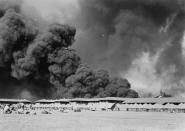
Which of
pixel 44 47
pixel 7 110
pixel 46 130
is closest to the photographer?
pixel 46 130

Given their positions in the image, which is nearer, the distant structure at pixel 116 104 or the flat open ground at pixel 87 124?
the flat open ground at pixel 87 124

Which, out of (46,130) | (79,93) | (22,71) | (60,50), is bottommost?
(46,130)

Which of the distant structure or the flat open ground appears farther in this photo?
the distant structure

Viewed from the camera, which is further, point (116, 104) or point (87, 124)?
point (116, 104)

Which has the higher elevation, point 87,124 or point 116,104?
point 116,104

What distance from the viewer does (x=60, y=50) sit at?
9088 cm

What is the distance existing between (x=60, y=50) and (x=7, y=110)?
4253cm

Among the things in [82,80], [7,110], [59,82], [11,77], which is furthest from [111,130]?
[11,77]

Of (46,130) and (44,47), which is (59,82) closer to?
(44,47)

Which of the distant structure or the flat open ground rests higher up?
the distant structure

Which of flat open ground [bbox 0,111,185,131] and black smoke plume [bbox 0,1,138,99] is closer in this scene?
flat open ground [bbox 0,111,185,131]

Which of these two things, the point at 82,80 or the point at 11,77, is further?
the point at 11,77

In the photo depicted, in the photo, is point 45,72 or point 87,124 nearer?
point 87,124

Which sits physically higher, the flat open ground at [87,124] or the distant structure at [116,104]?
the distant structure at [116,104]
